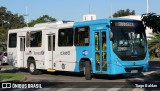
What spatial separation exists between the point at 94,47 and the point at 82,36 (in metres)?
1.29

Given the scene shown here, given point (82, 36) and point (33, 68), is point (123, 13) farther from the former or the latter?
point (82, 36)

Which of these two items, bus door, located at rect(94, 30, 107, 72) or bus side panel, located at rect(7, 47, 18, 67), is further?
bus side panel, located at rect(7, 47, 18, 67)

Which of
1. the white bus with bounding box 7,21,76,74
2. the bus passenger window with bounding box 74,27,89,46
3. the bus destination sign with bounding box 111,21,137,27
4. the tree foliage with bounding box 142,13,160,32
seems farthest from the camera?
the white bus with bounding box 7,21,76,74

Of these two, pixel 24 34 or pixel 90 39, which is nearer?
pixel 90 39

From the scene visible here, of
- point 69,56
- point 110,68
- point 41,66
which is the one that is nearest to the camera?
point 110,68

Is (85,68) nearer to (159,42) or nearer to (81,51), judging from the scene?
(81,51)

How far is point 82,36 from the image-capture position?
21328 millimetres

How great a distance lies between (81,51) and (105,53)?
1.93m

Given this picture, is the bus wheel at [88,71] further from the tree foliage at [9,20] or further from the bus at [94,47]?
the tree foliage at [9,20]

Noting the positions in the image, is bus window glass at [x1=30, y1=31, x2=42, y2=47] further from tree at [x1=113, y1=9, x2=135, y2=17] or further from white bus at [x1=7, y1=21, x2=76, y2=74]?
tree at [x1=113, y1=9, x2=135, y2=17]

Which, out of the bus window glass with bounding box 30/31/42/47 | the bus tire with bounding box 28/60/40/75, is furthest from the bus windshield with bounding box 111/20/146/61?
the bus tire with bounding box 28/60/40/75

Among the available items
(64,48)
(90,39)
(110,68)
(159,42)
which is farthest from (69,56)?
(159,42)

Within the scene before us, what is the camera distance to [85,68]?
68.1ft

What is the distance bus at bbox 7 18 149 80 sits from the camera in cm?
1956
